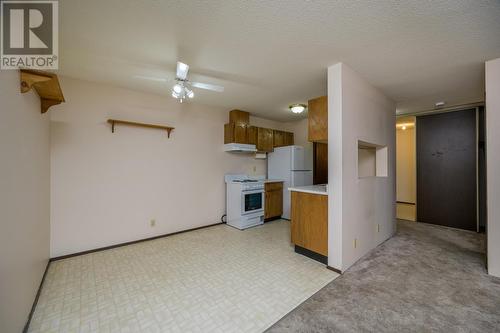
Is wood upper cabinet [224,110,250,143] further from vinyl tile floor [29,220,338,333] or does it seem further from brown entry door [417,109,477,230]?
brown entry door [417,109,477,230]

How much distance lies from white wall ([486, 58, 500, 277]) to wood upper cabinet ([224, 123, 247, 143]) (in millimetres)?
3683

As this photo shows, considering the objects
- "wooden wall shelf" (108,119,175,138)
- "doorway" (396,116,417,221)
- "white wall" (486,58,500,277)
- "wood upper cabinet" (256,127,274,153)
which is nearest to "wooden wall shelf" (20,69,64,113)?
"wooden wall shelf" (108,119,175,138)

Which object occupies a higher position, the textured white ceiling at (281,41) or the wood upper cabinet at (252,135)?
the textured white ceiling at (281,41)

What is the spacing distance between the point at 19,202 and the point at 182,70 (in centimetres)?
180

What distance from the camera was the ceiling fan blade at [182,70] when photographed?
2138 mm

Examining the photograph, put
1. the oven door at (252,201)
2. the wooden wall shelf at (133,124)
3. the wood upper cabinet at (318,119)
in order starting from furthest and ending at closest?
the oven door at (252,201) < the wooden wall shelf at (133,124) < the wood upper cabinet at (318,119)

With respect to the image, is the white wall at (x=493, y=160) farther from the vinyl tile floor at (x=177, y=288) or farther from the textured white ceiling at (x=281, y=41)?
the vinyl tile floor at (x=177, y=288)

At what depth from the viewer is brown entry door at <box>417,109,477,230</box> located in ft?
13.5

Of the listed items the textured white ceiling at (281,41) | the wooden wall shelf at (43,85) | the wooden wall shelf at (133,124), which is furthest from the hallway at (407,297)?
the wooden wall shelf at (133,124)

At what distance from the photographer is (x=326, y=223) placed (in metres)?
2.60

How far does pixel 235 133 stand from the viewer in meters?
4.43

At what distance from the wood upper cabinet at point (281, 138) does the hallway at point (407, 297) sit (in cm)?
315
